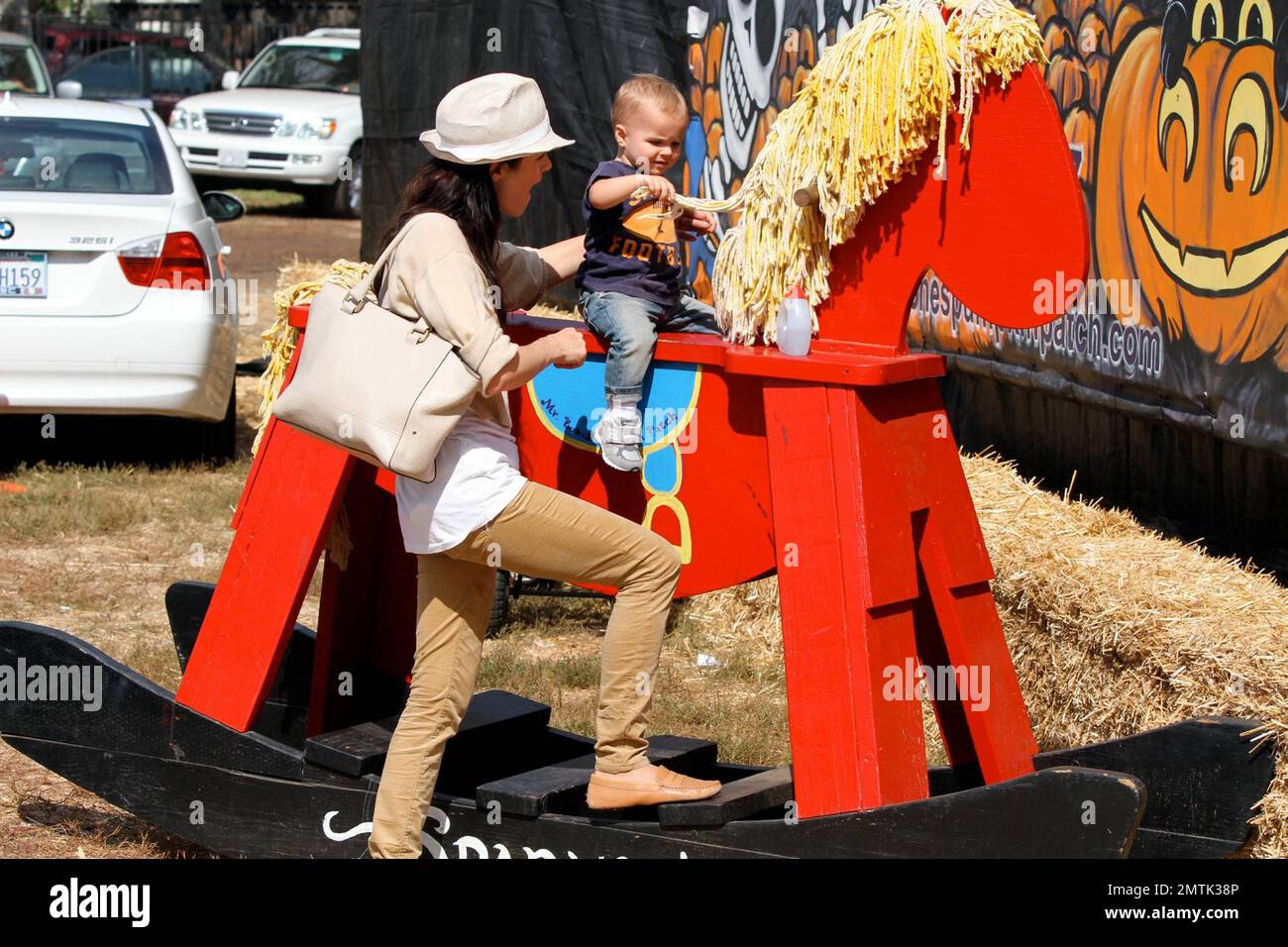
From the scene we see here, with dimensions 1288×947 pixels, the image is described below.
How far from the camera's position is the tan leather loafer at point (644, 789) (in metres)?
3.87

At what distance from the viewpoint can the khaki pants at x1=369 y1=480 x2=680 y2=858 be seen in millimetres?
3777

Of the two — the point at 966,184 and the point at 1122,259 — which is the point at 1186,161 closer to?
the point at 1122,259

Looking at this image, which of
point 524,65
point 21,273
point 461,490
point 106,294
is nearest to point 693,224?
point 461,490

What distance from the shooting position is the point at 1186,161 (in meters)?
5.66

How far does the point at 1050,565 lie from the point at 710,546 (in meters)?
1.53

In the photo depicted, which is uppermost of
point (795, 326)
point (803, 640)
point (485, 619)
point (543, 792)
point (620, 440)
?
point (795, 326)

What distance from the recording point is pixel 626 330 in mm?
3941

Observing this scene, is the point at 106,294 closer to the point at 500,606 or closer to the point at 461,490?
the point at 500,606

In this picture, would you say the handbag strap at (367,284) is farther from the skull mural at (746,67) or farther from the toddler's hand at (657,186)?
the skull mural at (746,67)

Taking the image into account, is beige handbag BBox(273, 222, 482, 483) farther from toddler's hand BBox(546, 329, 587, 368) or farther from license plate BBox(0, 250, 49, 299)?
license plate BBox(0, 250, 49, 299)

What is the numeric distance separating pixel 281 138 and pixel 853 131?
1704 centimetres
